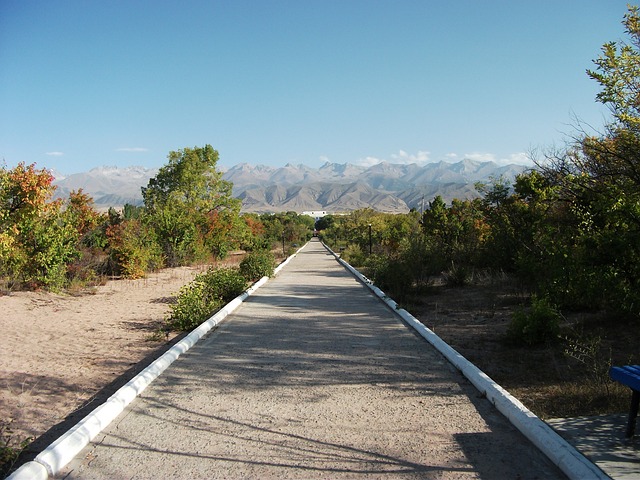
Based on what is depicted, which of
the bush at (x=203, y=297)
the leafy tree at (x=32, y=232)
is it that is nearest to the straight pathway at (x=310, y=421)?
the bush at (x=203, y=297)

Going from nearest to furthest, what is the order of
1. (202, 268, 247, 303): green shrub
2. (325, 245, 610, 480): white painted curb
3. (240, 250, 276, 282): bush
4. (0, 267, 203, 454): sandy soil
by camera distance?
(325, 245, 610, 480): white painted curb < (0, 267, 203, 454): sandy soil < (202, 268, 247, 303): green shrub < (240, 250, 276, 282): bush

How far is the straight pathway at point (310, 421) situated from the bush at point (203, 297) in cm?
140

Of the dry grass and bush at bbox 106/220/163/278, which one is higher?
bush at bbox 106/220/163/278

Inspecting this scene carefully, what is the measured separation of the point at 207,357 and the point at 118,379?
1.09 m

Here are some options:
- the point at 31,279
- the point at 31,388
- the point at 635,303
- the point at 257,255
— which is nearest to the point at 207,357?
the point at 31,388

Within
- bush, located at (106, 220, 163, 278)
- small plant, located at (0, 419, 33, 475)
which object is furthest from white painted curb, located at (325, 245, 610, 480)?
bush, located at (106, 220, 163, 278)

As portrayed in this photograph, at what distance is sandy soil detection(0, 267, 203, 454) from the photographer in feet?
16.4

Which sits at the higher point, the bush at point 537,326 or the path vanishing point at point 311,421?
the bush at point 537,326

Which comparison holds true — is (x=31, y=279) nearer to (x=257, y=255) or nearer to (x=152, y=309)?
(x=152, y=309)

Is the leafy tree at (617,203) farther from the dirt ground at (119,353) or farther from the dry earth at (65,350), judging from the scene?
the dry earth at (65,350)

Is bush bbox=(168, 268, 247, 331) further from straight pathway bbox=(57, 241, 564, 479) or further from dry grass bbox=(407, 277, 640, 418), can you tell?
dry grass bbox=(407, 277, 640, 418)

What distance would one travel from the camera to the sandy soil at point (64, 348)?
5008mm

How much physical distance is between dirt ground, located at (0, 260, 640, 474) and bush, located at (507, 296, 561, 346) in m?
0.18

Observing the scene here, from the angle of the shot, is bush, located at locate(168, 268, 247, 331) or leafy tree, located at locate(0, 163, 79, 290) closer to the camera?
bush, located at locate(168, 268, 247, 331)
